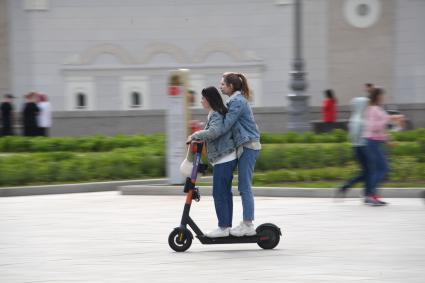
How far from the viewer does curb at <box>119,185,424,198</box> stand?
53.7 ft

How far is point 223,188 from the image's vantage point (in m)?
10.7

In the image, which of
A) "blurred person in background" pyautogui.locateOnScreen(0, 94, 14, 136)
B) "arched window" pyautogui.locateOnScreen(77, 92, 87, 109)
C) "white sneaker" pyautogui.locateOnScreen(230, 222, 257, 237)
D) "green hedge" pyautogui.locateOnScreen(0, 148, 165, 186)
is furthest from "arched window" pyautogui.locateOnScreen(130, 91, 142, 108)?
"white sneaker" pyautogui.locateOnScreen(230, 222, 257, 237)

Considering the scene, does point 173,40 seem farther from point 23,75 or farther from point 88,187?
point 88,187

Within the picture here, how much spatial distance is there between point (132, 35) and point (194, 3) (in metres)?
2.92

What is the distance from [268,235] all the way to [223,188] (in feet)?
2.09

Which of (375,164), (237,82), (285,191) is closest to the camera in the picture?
(237,82)

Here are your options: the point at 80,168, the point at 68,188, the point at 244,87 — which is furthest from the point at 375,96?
the point at 80,168

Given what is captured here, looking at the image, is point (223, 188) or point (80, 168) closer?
point (223, 188)

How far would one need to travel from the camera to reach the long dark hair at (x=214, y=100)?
10.6 meters

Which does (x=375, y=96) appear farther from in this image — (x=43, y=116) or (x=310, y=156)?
(x=43, y=116)

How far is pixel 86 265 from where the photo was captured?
387 inches

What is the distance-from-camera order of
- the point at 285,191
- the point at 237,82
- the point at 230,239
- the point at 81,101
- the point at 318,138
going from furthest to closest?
the point at 81,101, the point at 318,138, the point at 285,191, the point at 237,82, the point at 230,239

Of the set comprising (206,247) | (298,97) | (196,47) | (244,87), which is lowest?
(206,247)

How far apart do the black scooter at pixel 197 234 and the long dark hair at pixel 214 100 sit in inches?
15.1
